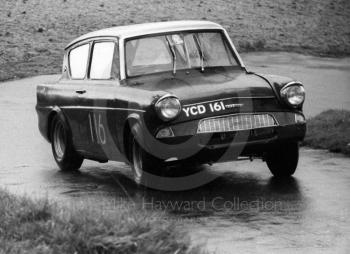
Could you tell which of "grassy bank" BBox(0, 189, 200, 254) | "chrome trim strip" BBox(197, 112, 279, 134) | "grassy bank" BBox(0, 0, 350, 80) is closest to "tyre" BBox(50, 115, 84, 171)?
"chrome trim strip" BBox(197, 112, 279, 134)

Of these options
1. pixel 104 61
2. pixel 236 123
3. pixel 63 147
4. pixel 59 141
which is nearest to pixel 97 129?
pixel 104 61

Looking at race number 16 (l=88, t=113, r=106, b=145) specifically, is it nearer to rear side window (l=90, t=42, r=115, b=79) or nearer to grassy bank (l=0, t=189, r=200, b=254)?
rear side window (l=90, t=42, r=115, b=79)

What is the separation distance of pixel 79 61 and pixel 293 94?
9.30ft

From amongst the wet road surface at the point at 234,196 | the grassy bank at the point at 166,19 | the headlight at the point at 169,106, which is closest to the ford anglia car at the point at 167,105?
the headlight at the point at 169,106

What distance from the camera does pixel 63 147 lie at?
12.5m

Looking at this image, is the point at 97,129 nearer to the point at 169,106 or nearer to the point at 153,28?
the point at 153,28

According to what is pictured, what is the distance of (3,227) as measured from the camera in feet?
24.5

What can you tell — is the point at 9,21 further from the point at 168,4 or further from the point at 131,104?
the point at 131,104

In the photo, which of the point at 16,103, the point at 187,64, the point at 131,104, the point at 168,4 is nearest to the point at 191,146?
the point at 131,104

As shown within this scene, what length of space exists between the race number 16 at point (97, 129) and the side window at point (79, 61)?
3.23 feet

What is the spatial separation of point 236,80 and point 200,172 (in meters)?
1.29

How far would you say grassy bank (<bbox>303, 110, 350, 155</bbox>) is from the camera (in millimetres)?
12891

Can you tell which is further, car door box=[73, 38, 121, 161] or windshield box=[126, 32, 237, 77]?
windshield box=[126, 32, 237, 77]

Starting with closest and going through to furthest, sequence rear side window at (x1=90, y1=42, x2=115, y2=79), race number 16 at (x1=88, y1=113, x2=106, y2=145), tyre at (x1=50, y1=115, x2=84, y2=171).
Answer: race number 16 at (x1=88, y1=113, x2=106, y2=145), rear side window at (x1=90, y1=42, x2=115, y2=79), tyre at (x1=50, y1=115, x2=84, y2=171)
